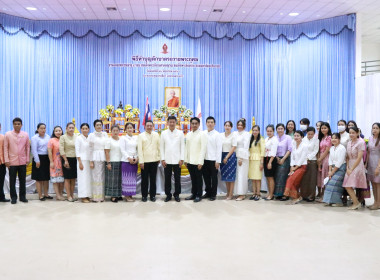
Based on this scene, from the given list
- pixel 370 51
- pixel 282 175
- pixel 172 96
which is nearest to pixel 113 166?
pixel 282 175

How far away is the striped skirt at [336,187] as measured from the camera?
220 inches

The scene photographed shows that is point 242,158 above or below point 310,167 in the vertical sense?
above

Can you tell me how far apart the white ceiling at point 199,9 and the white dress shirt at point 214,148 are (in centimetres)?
460

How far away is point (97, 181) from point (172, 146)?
127cm

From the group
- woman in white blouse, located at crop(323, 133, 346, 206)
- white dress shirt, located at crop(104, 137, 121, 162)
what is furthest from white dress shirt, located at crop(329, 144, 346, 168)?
white dress shirt, located at crop(104, 137, 121, 162)

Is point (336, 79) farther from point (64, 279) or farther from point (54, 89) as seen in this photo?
point (64, 279)

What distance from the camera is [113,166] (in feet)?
19.2

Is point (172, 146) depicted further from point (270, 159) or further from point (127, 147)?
Answer: point (270, 159)

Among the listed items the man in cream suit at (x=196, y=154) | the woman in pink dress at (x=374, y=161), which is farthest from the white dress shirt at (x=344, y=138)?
the man in cream suit at (x=196, y=154)

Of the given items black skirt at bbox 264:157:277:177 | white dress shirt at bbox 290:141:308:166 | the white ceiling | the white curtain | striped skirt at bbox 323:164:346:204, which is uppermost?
the white ceiling

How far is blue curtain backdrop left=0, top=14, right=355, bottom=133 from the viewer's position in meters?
10.6

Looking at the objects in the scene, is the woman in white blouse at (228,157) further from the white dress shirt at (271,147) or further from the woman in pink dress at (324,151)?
the woman in pink dress at (324,151)

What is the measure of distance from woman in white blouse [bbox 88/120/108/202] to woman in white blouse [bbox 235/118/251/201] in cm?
210

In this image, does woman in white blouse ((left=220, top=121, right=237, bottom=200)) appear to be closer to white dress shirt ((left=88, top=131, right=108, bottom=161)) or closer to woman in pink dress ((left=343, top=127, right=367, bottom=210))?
woman in pink dress ((left=343, top=127, right=367, bottom=210))
